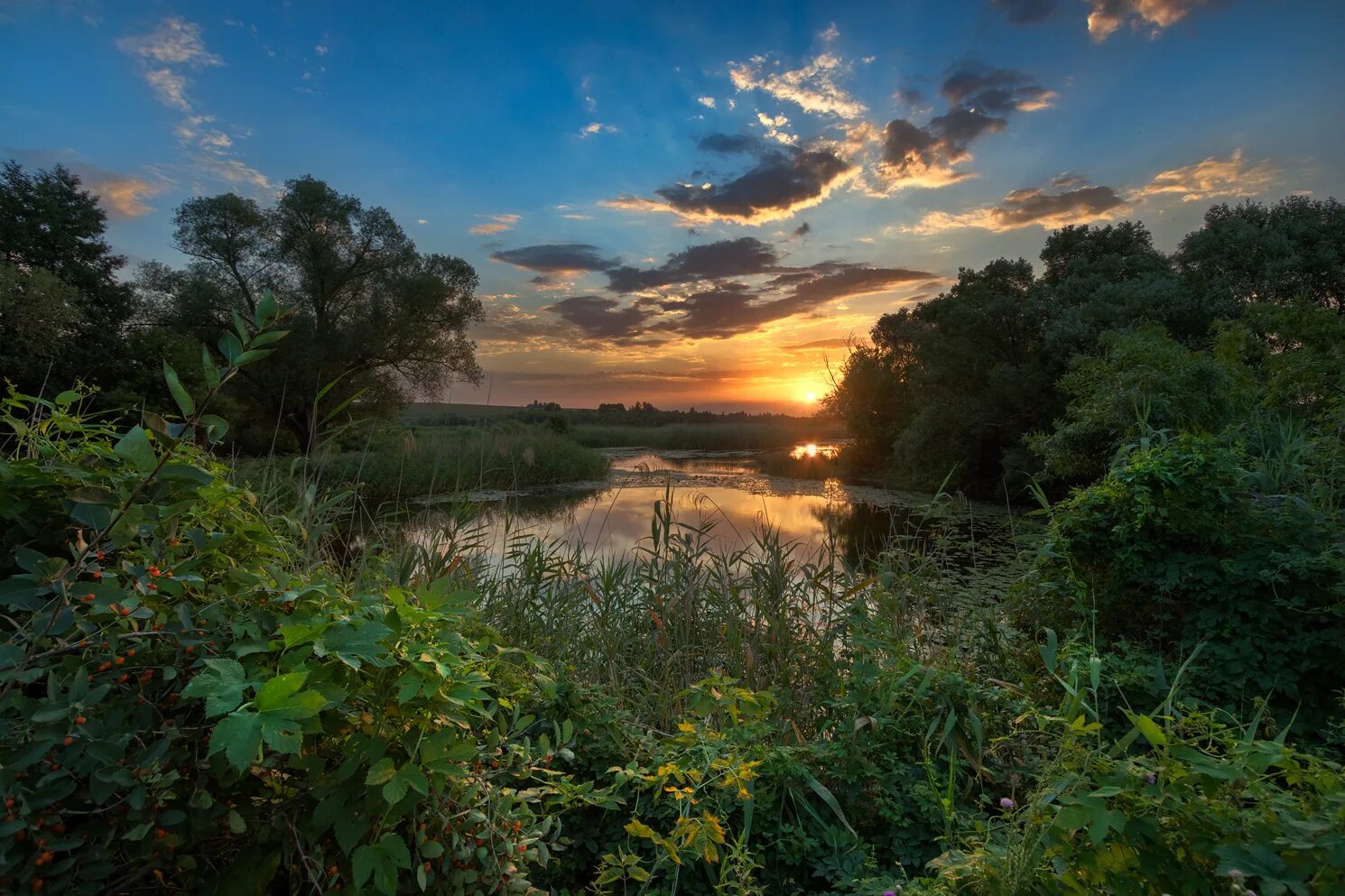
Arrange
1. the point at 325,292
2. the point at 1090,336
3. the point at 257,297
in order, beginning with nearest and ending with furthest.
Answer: the point at 1090,336 → the point at 257,297 → the point at 325,292

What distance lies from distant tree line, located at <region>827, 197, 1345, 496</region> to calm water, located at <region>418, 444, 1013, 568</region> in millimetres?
1913

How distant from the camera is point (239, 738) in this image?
2.77 feet

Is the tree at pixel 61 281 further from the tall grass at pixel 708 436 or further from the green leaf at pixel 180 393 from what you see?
the green leaf at pixel 180 393

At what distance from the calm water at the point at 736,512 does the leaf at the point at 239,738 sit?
9.73ft

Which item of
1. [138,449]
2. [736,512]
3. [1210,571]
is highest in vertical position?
[138,449]

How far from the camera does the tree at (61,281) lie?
1482cm

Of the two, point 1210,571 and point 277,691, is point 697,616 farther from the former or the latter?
point 277,691

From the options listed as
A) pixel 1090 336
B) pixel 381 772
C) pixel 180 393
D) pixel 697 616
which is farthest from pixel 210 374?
pixel 1090 336

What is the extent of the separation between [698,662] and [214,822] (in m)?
2.63

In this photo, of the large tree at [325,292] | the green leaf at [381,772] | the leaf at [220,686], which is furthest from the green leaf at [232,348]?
the large tree at [325,292]

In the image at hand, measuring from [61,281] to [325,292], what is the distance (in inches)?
287

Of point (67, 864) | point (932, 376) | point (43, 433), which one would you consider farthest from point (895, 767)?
point (932, 376)

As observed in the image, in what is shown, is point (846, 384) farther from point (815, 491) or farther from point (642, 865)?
point (642, 865)

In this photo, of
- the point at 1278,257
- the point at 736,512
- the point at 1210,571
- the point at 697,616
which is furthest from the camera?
the point at 1278,257
